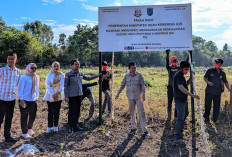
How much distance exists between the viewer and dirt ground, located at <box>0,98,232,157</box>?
407 centimetres

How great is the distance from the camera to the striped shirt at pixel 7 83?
13.8 ft

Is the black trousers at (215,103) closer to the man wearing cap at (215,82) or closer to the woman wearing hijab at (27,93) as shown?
the man wearing cap at (215,82)

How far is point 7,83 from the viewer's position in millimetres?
4277

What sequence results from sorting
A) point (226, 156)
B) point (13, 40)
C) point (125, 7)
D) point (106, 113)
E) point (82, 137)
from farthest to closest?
point (13, 40) → point (106, 113) → point (125, 7) → point (82, 137) → point (226, 156)

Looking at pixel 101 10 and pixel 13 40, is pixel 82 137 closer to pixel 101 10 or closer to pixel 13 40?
pixel 101 10

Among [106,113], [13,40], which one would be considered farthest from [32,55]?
[106,113]

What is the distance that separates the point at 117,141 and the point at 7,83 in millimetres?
2807

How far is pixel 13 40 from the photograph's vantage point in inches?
1491

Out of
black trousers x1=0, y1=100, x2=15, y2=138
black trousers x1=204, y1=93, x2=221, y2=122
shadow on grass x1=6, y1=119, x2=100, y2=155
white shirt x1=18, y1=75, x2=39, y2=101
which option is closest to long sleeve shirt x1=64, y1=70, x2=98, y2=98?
white shirt x1=18, y1=75, x2=39, y2=101

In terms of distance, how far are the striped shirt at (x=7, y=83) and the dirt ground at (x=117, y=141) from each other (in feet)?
3.43

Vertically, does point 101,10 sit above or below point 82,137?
above

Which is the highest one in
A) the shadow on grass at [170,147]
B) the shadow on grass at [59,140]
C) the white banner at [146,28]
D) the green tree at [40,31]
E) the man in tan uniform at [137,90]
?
the green tree at [40,31]

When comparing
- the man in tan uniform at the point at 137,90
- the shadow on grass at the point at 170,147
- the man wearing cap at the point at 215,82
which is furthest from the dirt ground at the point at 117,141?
the man wearing cap at the point at 215,82

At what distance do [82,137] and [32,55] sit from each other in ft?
123
